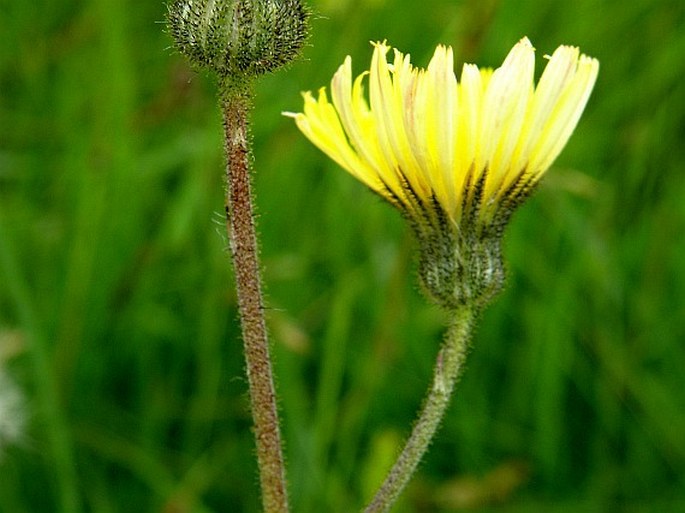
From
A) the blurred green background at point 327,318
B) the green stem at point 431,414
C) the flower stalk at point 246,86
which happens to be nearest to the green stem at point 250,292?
the flower stalk at point 246,86

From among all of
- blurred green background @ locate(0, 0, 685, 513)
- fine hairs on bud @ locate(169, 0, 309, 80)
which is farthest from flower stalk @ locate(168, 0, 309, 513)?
blurred green background @ locate(0, 0, 685, 513)

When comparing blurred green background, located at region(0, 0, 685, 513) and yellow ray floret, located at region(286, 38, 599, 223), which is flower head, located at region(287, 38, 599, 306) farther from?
blurred green background, located at region(0, 0, 685, 513)

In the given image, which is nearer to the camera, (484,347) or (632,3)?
(484,347)

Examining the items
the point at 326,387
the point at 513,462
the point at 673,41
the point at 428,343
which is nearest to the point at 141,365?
the point at 326,387

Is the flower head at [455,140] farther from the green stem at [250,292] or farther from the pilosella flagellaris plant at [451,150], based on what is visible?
the green stem at [250,292]

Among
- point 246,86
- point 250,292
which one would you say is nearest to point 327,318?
point 250,292

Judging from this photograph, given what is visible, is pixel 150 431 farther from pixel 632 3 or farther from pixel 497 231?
pixel 632 3

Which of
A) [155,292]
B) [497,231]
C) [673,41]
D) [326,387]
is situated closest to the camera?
[497,231]
